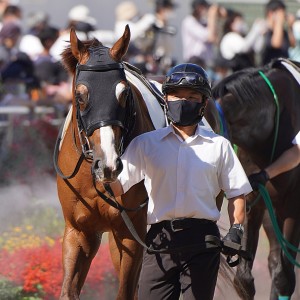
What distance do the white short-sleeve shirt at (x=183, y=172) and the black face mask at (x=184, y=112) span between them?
77 millimetres

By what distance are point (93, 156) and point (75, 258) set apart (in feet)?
2.81

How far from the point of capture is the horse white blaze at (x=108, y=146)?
4.66 metres

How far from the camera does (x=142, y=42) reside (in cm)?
1299

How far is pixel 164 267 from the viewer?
4668mm

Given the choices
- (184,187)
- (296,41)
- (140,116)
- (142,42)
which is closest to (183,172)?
(184,187)

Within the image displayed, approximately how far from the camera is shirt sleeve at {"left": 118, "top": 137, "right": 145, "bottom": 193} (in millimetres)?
4766

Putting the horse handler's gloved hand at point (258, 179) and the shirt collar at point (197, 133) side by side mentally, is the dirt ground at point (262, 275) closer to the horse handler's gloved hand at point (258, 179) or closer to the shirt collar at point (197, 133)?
the horse handler's gloved hand at point (258, 179)

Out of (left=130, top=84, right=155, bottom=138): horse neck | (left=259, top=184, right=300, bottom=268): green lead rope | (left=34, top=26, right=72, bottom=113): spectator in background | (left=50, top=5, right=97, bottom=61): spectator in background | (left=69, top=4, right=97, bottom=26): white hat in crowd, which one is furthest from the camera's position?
(left=69, top=4, right=97, bottom=26): white hat in crowd

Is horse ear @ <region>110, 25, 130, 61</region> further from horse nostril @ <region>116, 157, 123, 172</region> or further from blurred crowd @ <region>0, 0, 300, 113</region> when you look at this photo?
blurred crowd @ <region>0, 0, 300, 113</region>

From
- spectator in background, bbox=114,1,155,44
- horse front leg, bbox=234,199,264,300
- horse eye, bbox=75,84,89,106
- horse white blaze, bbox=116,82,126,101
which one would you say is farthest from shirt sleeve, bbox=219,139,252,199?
spectator in background, bbox=114,1,155,44

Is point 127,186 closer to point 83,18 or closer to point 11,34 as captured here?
point 11,34

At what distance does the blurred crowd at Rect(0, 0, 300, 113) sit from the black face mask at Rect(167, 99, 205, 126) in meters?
6.67

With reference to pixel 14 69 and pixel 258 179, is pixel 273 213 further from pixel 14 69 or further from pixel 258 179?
pixel 14 69

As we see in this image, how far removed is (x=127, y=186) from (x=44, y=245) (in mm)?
3409
